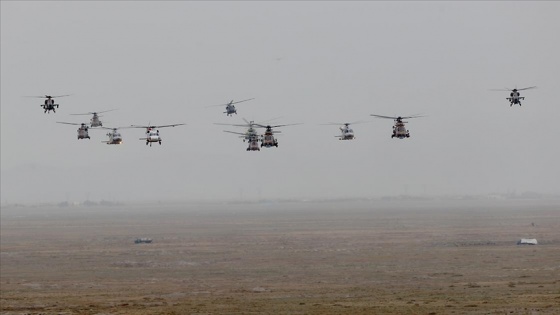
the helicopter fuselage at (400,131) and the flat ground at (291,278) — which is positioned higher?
the helicopter fuselage at (400,131)

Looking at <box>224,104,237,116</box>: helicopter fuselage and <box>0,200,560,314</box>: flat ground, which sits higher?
<box>224,104,237,116</box>: helicopter fuselage

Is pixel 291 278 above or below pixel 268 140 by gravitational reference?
below

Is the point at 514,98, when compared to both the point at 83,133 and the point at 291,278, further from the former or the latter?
the point at 291,278

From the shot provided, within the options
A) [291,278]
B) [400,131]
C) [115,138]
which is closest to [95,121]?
[115,138]

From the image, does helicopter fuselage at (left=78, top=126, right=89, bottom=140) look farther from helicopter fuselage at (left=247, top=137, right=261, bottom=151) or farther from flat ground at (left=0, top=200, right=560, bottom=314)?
flat ground at (left=0, top=200, right=560, bottom=314)

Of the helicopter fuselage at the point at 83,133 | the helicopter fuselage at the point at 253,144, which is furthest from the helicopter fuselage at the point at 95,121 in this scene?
the helicopter fuselage at the point at 253,144

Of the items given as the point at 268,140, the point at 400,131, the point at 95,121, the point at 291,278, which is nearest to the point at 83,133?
the point at 95,121

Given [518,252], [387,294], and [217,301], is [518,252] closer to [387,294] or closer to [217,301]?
[387,294]

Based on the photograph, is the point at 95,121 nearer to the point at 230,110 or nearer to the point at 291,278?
the point at 230,110

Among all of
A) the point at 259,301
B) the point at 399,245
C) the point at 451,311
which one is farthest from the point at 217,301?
the point at 399,245

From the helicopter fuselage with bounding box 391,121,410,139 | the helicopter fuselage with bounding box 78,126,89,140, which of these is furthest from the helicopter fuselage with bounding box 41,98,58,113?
the helicopter fuselage with bounding box 391,121,410,139

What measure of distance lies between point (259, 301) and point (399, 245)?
2992 inches

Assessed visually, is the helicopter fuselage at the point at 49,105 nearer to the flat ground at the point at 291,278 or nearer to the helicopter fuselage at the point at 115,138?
the helicopter fuselage at the point at 115,138

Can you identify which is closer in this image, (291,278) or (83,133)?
(83,133)
